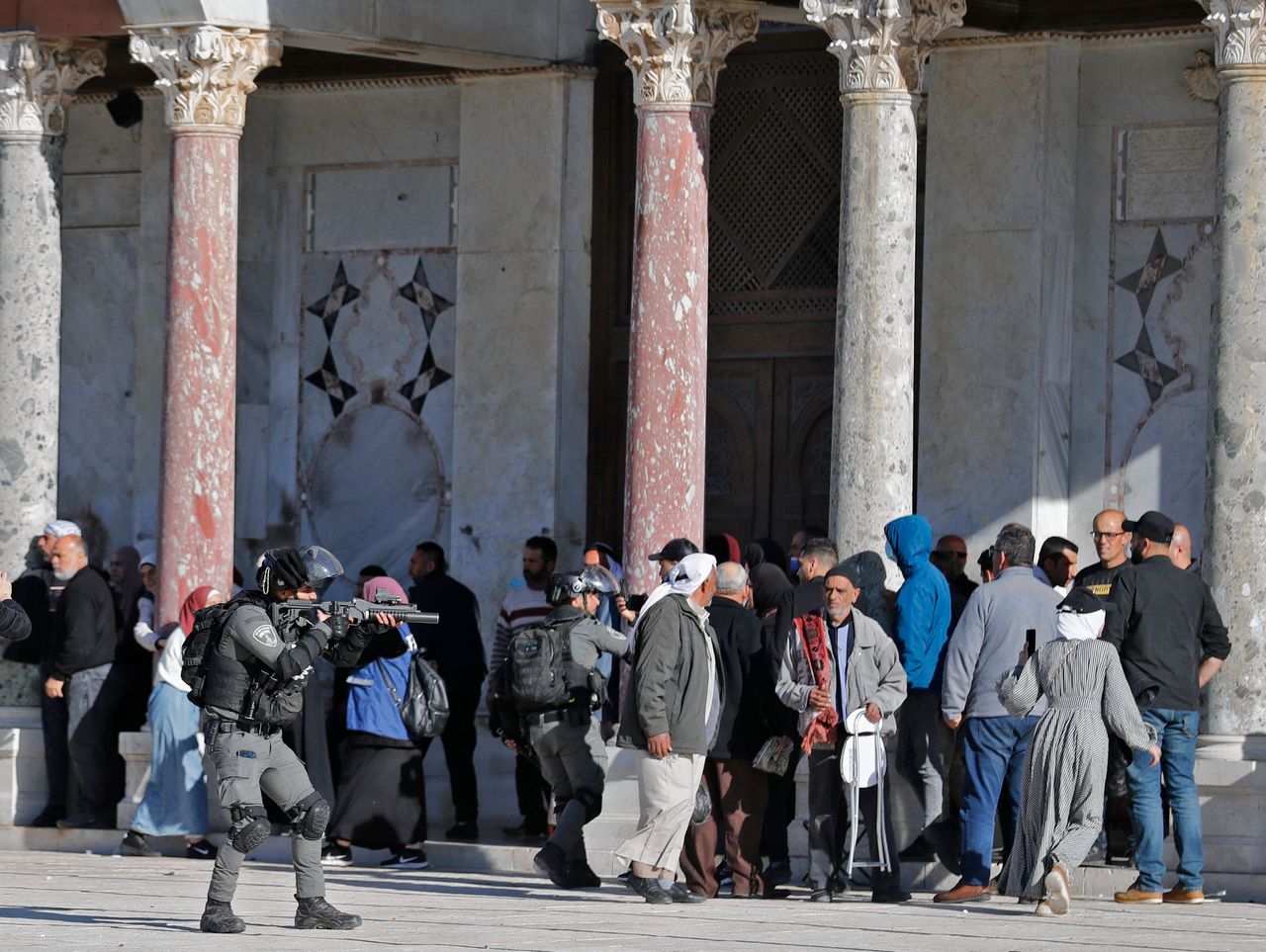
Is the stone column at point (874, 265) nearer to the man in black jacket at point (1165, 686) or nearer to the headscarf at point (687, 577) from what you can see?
the headscarf at point (687, 577)

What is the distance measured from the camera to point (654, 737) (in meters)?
11.7

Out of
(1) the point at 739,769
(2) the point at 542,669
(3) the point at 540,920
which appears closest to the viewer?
(3) the point at 540,920

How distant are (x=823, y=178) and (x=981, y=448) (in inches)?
85.5

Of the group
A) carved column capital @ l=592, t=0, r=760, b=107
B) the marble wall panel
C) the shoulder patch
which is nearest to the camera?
the shoulder patch

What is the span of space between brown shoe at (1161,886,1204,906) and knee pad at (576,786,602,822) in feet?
8.36

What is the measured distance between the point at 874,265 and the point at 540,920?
3.94 m

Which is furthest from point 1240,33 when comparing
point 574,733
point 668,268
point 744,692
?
point 574,733

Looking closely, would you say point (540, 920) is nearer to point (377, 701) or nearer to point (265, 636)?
point (265, 636)

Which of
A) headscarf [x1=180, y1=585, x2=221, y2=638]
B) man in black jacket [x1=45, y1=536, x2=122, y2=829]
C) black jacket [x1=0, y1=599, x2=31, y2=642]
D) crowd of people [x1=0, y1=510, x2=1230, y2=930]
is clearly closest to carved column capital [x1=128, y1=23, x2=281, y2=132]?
man in black jacket [x1=45, y1=536, x2=122, y2=829]

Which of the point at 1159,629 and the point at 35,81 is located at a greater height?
the point at 35,81

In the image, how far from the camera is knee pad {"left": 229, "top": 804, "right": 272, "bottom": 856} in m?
10.7

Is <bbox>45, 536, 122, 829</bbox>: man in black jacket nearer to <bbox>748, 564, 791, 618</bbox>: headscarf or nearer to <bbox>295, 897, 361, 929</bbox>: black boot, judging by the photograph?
<bbox>748, 564, 791, 618</bbox>: headscarf

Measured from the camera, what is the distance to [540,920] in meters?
11.2

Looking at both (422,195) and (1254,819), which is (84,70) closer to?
(422,195)
